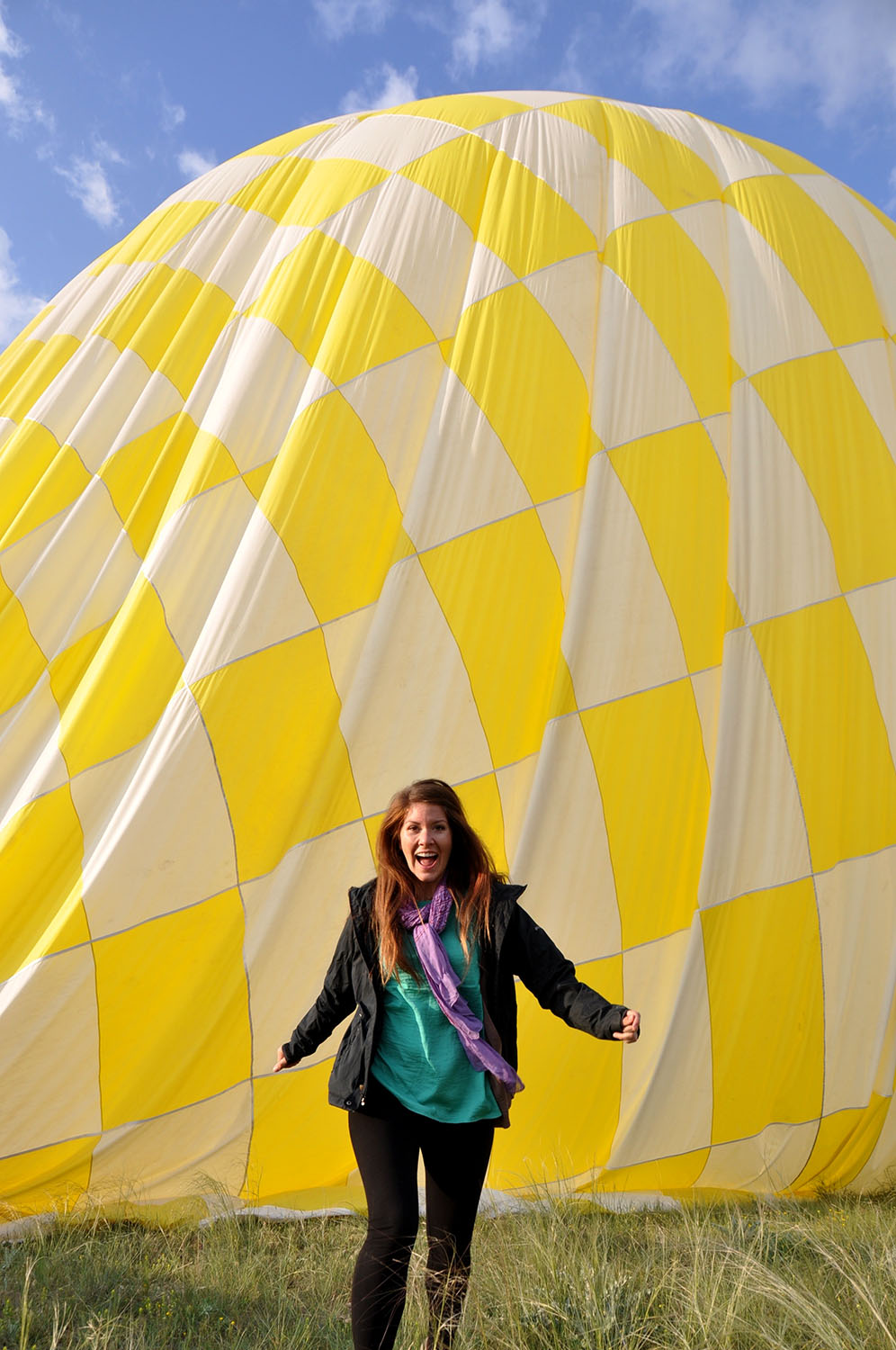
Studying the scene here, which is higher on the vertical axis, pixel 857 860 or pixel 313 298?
pixel 313 298

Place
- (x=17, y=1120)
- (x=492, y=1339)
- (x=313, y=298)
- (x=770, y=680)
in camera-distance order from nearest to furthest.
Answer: (x=492, y=1339), (x=17, y=1120), (x=770, y=680), (x=313, y=298)

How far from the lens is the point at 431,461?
165 inches

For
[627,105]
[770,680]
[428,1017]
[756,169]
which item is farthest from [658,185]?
[428,1017]

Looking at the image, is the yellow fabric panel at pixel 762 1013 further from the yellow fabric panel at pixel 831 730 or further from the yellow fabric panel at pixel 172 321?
the yellow fabric panel at pixel 172 321

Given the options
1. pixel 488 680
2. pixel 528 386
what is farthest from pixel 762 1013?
pixel 528 386

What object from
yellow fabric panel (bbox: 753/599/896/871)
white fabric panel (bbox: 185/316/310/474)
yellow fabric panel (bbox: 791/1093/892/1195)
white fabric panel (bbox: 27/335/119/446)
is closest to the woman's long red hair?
yellow fabric panel (bbox: 753/599/896/871)

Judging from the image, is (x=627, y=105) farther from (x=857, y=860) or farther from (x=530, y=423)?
(x=857, y=860)

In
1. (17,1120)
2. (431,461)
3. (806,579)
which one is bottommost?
(17,1120)

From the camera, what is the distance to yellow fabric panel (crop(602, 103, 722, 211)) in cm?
493

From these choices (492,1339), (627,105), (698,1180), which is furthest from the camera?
(627,105)

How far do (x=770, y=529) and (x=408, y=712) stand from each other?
1.65 meters

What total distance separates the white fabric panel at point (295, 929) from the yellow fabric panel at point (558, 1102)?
67 cm

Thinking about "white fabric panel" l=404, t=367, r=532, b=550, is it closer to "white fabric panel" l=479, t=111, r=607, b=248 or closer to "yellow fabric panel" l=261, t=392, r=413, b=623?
"yellow fabric panel" l=261, t=392, r=413, b=623

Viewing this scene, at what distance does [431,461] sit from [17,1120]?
9.22 ft
